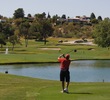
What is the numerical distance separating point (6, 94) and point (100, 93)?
505 centimetres

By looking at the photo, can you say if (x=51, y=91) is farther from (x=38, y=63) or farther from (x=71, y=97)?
(x=38, y=63)

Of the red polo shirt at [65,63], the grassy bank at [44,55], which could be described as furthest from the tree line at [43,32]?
the red polo shirt at [65,63]

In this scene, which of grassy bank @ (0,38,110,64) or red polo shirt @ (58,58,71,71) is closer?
red polo shirt @ (58,58,71,71)

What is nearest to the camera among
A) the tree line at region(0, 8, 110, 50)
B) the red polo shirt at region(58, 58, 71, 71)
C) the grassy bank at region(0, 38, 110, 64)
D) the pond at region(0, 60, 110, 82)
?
the red polo shirt at region(58, 58, 71, 71)

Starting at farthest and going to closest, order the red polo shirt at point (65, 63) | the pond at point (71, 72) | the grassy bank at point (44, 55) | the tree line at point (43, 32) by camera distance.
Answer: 1. the tree line at point (43, 32)
2. the grassy bank at point (44, 55)
3. the pond at point (71, 72)
4. the red polo shirt at point (65, 63)

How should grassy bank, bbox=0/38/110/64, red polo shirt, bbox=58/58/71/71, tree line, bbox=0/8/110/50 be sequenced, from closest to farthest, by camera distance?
red polo shirt, bbox=58/58/71/71 → grassy bank, bbox=0/38/110/64 → tree line, bbox=0/8/110/50

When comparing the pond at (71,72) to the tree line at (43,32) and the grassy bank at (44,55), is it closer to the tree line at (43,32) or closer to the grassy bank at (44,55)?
the grassy bank at (44,55)

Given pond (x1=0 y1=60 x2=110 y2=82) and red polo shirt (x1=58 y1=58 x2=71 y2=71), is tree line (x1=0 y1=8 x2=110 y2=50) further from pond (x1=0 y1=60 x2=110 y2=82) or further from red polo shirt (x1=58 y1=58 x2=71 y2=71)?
red polo shirt (x1=58 y1=58 x2=71 y2=71)

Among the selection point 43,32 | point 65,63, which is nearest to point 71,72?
point 65,63

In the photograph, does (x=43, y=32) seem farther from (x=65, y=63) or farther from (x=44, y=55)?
(x=65, y=63)

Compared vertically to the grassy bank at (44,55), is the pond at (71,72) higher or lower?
higher

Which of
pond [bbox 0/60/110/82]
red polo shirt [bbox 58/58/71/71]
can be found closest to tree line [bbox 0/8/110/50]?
pond [bbox 0/60/110/82]

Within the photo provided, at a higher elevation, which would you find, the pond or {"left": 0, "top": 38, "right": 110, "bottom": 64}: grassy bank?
the pond

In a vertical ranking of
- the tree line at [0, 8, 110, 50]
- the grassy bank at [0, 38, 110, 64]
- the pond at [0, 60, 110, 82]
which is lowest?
the grassy bank at [0, 38, 110, 64]
